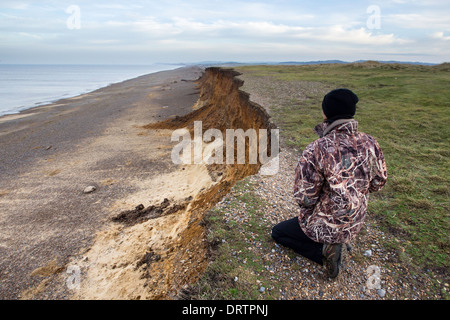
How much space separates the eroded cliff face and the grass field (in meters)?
0.99

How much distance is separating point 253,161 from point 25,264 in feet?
24.8

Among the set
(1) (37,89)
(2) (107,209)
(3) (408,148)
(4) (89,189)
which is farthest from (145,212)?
(1) (37,89)

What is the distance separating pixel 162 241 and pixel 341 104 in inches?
221

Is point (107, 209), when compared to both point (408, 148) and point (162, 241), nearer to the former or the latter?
point (162, 241)

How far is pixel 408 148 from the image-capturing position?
8.25 m

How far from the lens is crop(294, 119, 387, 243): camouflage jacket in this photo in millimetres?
3145

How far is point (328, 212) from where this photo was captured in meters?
3.31

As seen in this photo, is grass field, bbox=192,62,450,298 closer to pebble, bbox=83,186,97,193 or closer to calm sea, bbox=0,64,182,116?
pebble, bbox=83,186,97,193

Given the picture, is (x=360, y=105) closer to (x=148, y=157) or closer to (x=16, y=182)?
(x=148, y=157)

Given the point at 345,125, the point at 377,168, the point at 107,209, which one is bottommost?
the point at 107,209

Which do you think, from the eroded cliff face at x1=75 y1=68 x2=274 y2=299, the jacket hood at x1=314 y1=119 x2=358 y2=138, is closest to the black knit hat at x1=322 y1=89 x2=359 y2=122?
the jacket hood at x1=314 y1=119 x2=358 y2=138

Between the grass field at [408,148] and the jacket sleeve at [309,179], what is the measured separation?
2.10 metres

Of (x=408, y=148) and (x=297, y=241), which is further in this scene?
(x=408, y=148)
